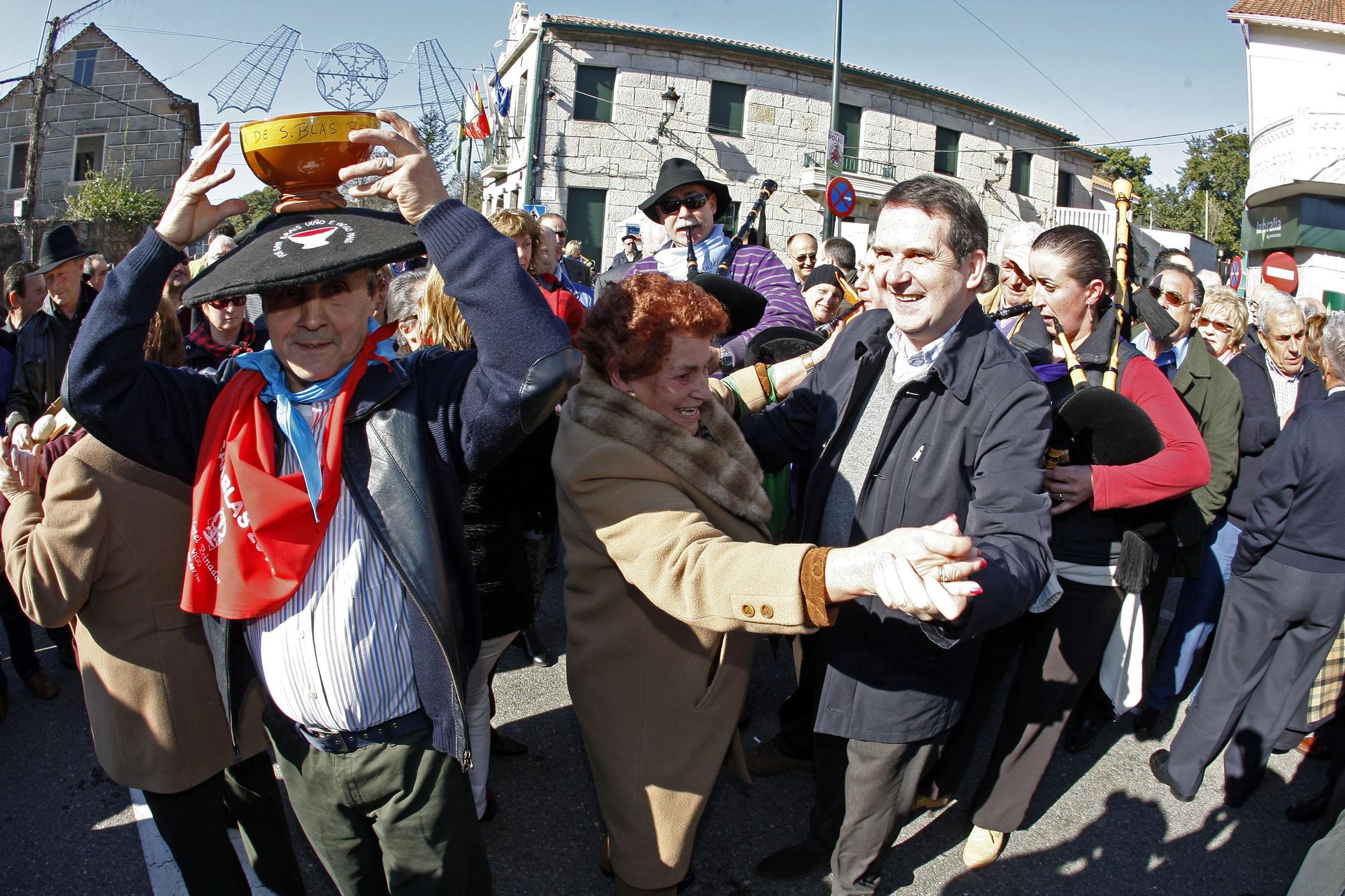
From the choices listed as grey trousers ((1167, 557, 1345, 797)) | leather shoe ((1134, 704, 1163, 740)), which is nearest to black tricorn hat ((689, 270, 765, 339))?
grey trousers ((1167, 557, 1345, 797))

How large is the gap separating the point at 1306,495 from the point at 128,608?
4.02 meters

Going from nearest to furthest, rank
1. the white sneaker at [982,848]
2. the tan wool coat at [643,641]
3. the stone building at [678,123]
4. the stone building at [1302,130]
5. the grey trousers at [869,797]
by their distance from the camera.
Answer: the tan wool coat at [643,641]
the grey trousers at [869,797]
the white sneaker at [982,848]
the stone building at [1302,130]
the stone building at [678,123]

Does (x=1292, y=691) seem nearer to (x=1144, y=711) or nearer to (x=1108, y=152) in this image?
(x=1144, y=711)

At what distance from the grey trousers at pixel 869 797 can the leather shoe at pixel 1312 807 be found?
7.03 feet

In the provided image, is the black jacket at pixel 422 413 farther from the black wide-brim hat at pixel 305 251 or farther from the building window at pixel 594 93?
the building window at pixel 594 93

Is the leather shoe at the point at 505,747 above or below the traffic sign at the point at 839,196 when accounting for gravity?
below

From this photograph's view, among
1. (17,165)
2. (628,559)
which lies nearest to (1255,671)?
(628,559)

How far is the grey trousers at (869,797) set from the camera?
92.8 inches

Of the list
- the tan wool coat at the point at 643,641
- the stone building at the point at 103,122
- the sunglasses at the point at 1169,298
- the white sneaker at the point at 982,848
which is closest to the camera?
the tan wool coat at the point at 643,641

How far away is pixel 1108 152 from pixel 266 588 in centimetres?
5266

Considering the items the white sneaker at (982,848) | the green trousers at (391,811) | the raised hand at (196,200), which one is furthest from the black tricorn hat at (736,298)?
the white sneaker at (982,848)

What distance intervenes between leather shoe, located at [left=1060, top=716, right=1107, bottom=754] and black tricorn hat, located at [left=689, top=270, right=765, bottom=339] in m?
2.50

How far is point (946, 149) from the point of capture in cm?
2811

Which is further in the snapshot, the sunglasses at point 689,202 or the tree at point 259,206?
the sunglasses at point 689,202
